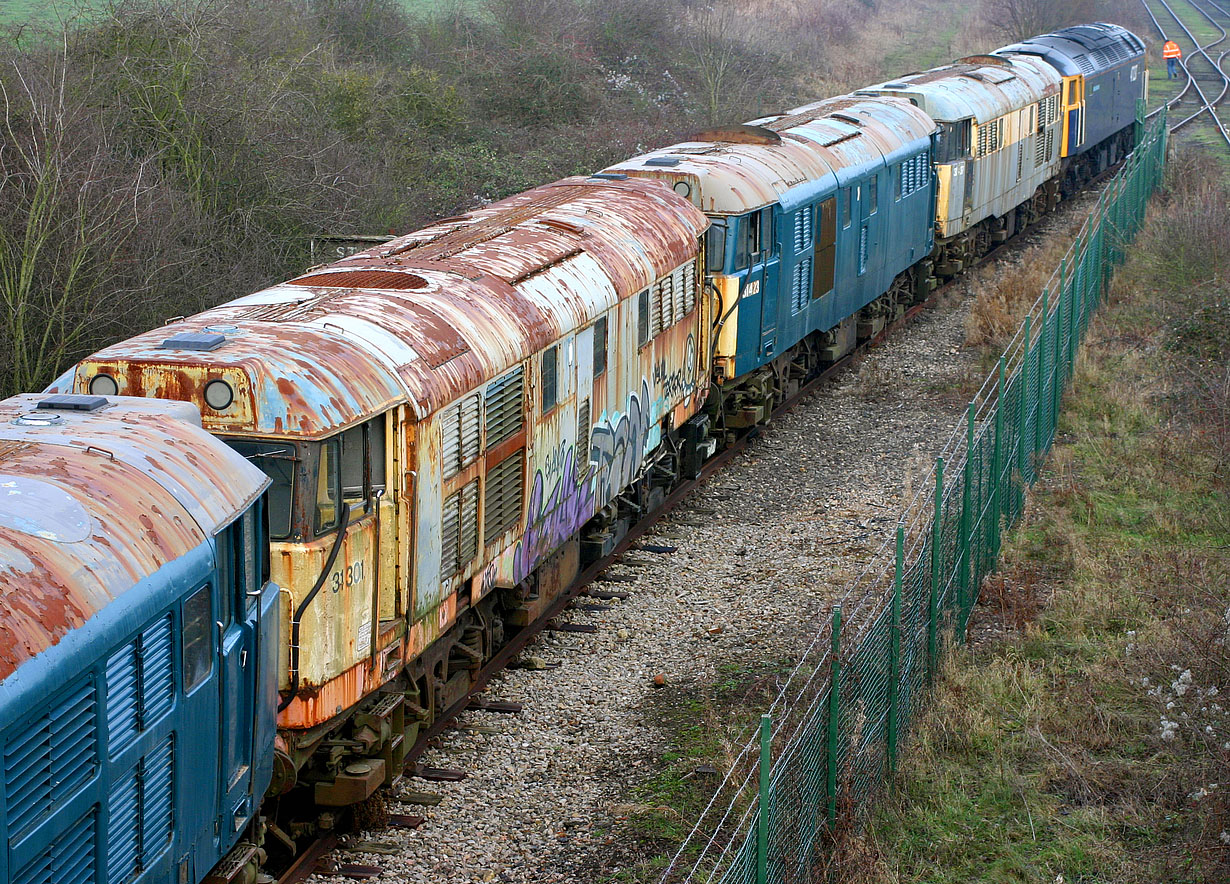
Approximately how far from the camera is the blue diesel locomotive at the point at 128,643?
4.79 m

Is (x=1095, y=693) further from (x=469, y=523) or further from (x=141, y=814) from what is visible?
(x=141, y=814)

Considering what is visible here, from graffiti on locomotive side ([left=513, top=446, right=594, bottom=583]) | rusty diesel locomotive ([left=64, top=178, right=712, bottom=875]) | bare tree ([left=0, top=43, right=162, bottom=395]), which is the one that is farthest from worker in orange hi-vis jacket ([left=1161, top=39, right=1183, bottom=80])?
graffiti on locomotive side ([left=513, top=446, right=594, bottom=583])

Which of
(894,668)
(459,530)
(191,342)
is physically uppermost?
(191,342)

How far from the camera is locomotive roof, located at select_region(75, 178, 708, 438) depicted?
25.0ft

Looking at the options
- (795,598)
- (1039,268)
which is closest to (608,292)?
(795,598)

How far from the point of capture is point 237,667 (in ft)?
21.0

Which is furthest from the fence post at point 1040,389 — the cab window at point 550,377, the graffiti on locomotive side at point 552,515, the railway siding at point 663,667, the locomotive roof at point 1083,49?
the locomotive roof at point 1083,49

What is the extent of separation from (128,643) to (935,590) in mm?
6136

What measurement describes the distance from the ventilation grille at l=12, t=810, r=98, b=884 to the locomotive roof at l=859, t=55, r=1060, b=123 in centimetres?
2019

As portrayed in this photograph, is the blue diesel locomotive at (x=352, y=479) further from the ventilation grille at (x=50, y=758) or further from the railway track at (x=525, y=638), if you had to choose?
the railway track at (x=525, y=638)

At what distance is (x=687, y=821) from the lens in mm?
8688

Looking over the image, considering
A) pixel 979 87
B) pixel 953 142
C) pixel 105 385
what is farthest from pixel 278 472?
pixel 979 87

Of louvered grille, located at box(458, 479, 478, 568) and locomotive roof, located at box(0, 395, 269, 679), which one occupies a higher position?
locomotive roof, located at box(0, 395, 269, 679)

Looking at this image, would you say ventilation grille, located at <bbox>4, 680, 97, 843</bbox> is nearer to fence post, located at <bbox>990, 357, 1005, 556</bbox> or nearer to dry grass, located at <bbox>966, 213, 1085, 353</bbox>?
fence post, located at <bbox>990, 357, 1005, 556</bbox>
